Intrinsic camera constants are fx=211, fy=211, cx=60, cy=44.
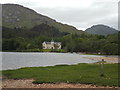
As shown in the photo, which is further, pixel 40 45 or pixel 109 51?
pixel 40 45

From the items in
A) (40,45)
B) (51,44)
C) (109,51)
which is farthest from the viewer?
(51,44)

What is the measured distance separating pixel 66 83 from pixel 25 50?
133932 mm

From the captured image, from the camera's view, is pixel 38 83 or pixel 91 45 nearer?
pixel 38 83

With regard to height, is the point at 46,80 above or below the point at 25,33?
below

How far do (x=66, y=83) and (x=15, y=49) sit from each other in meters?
138

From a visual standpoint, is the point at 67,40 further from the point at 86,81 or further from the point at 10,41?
the point at 86,81

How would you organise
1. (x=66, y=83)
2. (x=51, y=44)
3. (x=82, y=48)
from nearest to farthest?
(x=66, y=83) → (x=82, y=48) → (x=51, y=44)

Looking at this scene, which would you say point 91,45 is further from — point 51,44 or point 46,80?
point 46,80

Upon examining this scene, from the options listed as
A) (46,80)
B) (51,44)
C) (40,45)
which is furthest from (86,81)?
(51,44)

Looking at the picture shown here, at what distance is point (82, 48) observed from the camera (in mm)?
135250

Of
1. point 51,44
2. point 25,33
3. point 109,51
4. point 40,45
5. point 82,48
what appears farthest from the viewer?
point 25,33

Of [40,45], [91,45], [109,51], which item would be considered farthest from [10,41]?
[109,51]

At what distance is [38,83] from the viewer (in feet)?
47.5

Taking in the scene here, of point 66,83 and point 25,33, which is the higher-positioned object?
point 25,33
